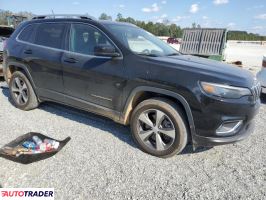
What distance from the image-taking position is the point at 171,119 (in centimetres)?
348

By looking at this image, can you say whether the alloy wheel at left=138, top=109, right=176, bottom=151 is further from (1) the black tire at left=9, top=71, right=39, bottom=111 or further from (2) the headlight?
(1) the black tire at left=9, top=71, right=39, bottom=111

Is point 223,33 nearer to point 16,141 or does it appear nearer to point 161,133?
point 161,133

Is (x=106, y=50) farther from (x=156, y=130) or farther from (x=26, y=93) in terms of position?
(x=26, y=93)

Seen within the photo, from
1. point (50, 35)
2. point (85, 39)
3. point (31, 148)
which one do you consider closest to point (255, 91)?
point (85, 39)

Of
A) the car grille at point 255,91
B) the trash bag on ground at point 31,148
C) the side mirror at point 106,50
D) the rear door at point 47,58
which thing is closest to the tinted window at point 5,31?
the rear door at point 47,58

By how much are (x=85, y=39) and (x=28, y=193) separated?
2.47 metres

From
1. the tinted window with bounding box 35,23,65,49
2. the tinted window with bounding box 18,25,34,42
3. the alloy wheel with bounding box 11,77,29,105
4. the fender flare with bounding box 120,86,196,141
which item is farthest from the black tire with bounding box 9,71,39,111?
the fender flare with bounding box 120,86,196,141

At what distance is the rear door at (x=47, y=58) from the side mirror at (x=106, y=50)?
950mm

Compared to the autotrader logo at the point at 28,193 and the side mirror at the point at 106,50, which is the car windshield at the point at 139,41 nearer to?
the side mirror at the point at 106,50

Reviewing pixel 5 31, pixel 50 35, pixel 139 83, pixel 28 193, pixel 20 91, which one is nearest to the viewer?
pixel 28 193

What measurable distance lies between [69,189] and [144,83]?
159 centimetres

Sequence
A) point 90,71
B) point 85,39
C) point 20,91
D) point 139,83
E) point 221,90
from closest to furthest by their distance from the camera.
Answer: point 221,90 < point 139,83 < point 90,71 < point 85,39 < point 20,91

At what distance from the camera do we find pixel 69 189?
2951mm

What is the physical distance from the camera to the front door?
3.90 metres
